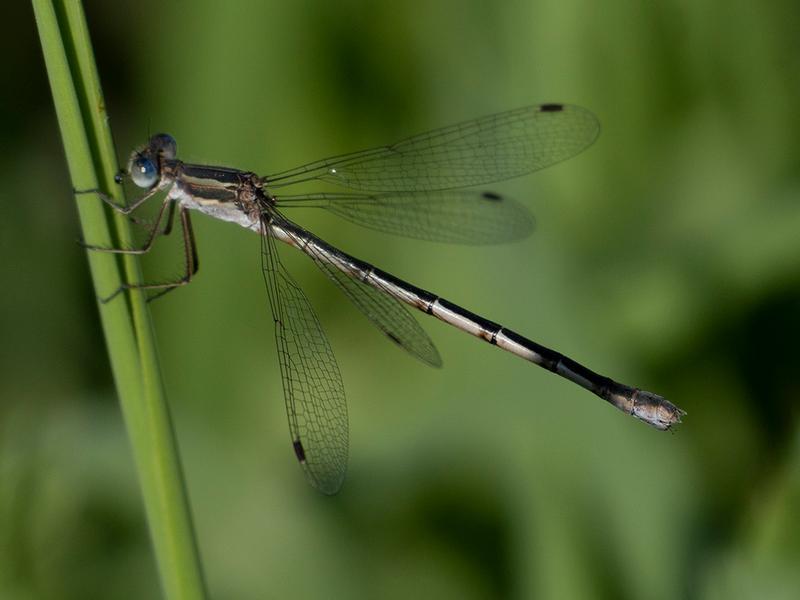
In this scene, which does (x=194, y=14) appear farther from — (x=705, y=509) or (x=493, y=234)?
(x=705, y=509)

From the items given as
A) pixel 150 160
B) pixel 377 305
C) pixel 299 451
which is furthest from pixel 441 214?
pixel 299 451

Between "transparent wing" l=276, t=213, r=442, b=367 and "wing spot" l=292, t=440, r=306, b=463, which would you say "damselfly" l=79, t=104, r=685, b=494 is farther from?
"wing spot" l=292, t=440, r=306, b=463

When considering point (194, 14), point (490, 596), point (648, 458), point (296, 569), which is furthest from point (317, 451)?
point (194, 14)

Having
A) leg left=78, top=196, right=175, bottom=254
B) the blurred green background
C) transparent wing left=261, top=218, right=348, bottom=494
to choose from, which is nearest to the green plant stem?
leg left=78, top=196, right=175, bottom=254

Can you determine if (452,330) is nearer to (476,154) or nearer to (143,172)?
(476,154)

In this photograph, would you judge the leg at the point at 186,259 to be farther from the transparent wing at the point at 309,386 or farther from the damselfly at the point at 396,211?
the transparent wing at the point at 309,386

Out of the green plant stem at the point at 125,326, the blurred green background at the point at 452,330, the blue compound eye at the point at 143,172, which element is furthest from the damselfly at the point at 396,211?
the green plant stem at the point at 125,326
